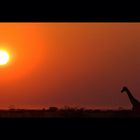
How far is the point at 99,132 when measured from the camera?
764 millimetres

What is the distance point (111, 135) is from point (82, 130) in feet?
0.21

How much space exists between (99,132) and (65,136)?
0.25 feet

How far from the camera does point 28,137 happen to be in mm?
763
